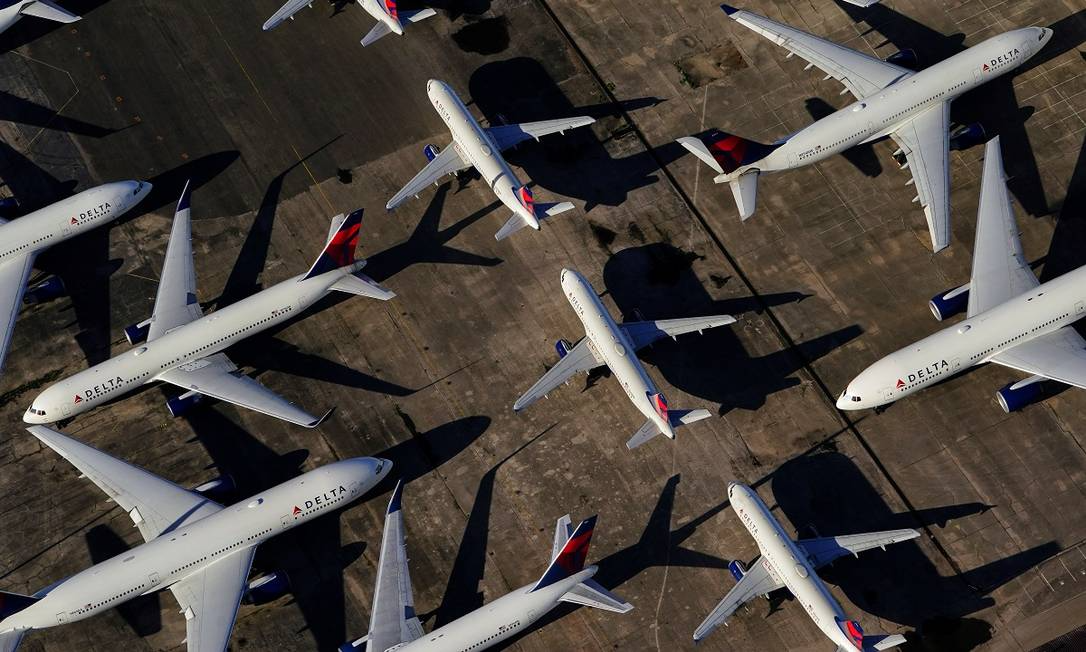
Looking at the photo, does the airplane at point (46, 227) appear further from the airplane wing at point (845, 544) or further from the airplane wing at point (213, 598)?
the airplane wing at point (845, 544)

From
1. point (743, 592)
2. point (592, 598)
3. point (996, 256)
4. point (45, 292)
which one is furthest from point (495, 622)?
point (996, 256)

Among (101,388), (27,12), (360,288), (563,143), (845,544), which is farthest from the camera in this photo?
(27,12)

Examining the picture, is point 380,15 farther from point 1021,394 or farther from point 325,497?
point 1021,394

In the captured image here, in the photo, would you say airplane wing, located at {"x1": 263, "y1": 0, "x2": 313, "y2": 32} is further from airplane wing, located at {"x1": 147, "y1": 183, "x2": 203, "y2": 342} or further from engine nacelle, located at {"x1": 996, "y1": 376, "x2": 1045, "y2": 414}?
engine nacelle, located at {"x1": 996, "y1": 376, "x2": 1045, "y2": 414}

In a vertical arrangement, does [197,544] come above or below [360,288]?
below

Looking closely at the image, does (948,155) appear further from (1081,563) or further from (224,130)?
(224,130)

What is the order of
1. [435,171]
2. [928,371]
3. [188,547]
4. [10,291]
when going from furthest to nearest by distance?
1. [435,171]
2. [10,291]
3. [928,371]
4. [188,547]
